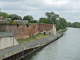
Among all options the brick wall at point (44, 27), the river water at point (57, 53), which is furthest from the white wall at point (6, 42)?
the brick wall at point (44, 27)

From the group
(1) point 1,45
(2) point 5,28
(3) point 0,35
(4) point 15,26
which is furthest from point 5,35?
(4) point 15,26

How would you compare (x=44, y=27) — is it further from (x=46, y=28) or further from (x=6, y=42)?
(x=6, y=42)

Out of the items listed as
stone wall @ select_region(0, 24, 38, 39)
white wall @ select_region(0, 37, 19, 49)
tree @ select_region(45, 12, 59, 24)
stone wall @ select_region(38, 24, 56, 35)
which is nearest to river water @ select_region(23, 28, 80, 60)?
white wall @ select_region(0, 37, 19, 49)

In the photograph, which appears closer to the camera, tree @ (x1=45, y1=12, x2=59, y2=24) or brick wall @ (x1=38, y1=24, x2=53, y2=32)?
brick wall @ (x1=38, y1=24, x2=53, y2=32)

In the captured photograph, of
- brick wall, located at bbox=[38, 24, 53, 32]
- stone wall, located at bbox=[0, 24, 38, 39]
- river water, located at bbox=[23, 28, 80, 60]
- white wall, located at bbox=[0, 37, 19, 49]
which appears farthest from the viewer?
brick wall, located at bbox=[38, 24, 53, 32]

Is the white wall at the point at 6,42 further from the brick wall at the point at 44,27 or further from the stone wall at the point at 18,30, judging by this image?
the brick wall at the point at 44,27

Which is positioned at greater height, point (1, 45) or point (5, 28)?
point (5, 28)

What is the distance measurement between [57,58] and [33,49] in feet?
22.9

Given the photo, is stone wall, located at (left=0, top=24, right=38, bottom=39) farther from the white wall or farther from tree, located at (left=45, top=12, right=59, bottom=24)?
tree, located at (left=45, top=12, right=59, bottom=24)

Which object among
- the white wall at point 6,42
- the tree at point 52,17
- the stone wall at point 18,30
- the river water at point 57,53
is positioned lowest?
the river water at point 57,53

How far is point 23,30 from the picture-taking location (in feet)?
128

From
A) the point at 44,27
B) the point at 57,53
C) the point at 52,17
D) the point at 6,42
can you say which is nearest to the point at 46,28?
the point at 44,27

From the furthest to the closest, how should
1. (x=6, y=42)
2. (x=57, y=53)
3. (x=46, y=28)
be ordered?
1. (x=46, y=28)
2. (x=57, y=53)
3. (x=6, y=42)

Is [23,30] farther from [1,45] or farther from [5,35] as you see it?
[1,45]
